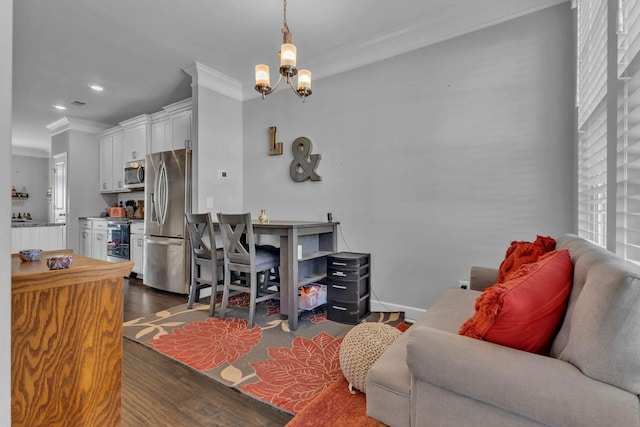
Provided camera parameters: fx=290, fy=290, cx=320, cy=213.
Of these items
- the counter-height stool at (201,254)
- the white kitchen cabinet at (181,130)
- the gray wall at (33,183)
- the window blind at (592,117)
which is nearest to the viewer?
the window blind at (592,117)

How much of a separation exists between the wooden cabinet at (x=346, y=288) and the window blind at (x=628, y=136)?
1929 mm

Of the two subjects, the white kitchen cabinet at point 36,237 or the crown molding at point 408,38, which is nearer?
the crown molding at point 408,38

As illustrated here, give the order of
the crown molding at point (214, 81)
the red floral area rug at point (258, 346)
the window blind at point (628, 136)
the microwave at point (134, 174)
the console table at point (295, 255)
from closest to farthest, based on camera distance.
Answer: the window blind at point (628, 136) < the red floral area rug at point (258, 346) < the console table at point (295, 255) < the crown molding at point (214, 81) < the microwave at point (134, 174)

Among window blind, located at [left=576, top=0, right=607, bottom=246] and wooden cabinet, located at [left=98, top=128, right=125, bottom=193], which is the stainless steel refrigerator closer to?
wooden cabinet, located at [left=98, top=128, right=125, bottom=193]

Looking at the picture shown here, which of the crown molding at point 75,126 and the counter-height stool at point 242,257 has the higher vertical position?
the crown molding at point 75,126

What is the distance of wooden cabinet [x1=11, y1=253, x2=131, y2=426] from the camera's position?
906mm

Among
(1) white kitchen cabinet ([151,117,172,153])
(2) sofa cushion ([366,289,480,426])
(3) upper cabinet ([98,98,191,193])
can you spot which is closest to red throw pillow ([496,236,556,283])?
(2) sofa cushion ([366,289,480,426])

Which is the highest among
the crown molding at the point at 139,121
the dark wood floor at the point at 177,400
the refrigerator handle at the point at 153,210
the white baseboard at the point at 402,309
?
the crown molding at the point at 139,121

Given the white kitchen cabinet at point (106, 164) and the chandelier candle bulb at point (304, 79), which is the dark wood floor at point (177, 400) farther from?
the white kitchen cabinet at point (106, 164)

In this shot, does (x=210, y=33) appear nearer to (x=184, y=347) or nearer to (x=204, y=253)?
(x=204, y=253)

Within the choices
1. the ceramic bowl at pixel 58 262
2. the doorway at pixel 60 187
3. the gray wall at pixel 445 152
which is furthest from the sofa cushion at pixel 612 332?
the doorway at pixel 60 187

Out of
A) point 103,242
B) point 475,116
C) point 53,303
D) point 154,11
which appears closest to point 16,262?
point 53,303

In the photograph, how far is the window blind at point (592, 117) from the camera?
148 cm

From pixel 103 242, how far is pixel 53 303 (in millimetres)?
5124
